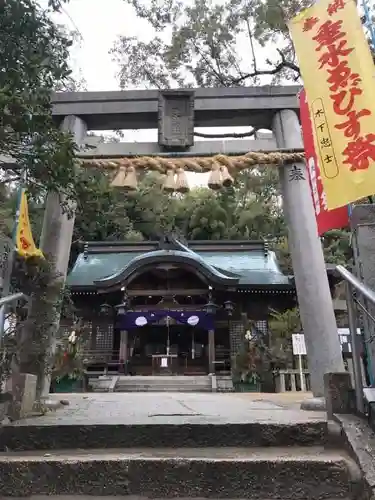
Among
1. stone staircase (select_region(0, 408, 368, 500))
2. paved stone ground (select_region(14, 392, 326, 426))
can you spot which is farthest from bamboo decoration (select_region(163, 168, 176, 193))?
stone staircase (select_region(0, 408, 368, 500))

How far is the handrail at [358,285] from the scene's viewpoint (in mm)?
2420

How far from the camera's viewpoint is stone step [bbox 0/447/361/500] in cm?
220

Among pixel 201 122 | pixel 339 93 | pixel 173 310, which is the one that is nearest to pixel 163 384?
pixel 173 310

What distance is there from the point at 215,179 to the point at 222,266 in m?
13.2

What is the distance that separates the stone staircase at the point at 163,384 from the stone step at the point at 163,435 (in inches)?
415

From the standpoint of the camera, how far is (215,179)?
18.7 feet

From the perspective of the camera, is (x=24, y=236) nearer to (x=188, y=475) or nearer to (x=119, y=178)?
(x=119, y=178)

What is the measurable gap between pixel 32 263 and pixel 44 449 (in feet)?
7.44

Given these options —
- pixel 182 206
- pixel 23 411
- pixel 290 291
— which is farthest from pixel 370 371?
pixel 182 206

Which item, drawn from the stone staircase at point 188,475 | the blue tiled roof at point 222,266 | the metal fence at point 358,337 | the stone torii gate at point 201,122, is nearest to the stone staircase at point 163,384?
the blue tiled roof at point 222,266

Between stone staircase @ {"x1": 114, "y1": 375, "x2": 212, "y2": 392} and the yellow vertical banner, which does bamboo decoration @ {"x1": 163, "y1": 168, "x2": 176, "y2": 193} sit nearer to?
the yellow vertical banner

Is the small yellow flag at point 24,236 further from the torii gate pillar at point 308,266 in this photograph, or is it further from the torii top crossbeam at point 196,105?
the torii gate pillar at point 308,266

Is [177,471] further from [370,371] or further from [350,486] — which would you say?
[370,371]

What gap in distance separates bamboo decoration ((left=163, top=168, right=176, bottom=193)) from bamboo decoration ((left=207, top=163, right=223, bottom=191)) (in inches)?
19.1
